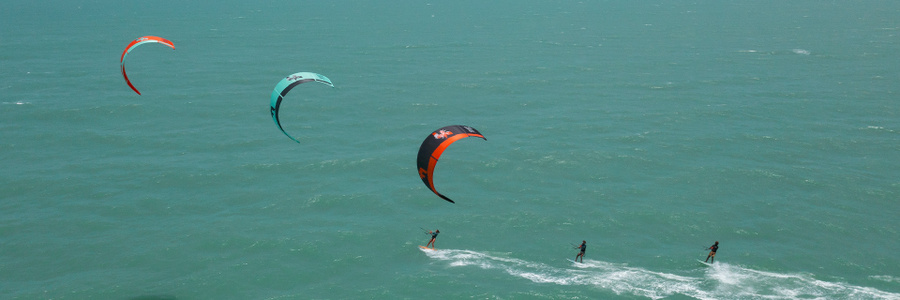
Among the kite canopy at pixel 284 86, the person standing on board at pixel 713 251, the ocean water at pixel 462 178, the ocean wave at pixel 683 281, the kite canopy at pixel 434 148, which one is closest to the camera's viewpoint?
the kite canopy at pixel 434 148

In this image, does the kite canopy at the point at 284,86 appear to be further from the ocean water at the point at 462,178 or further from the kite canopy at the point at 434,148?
the ocean water at the point at 462,178

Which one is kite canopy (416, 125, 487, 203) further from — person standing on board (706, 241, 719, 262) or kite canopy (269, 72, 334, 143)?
person standing on board (706, 241, 719, 262)

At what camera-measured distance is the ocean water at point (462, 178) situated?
46625 mm

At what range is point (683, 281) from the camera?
44.3m

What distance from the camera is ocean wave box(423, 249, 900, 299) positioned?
42.9 meters

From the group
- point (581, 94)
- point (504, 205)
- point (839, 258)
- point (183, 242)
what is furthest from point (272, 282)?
point (581, 94)

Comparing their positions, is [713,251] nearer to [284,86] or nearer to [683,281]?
[683,281]

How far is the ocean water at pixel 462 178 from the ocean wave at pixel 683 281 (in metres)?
0.19

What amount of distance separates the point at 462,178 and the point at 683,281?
24.9 m

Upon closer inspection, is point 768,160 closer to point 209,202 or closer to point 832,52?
point 209,202

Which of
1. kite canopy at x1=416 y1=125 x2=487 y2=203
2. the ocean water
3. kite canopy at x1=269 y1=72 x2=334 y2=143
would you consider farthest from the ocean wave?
kite canopy at x1=269 y1=72 x2=334 y2=143

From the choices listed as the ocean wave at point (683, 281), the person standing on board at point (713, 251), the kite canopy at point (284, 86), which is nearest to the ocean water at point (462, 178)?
the ocean wave at point (683, 281)

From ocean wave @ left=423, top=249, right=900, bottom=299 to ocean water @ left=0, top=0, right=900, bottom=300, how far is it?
0.19 meters

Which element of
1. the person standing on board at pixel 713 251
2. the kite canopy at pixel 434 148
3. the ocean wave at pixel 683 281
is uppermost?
the kite canopy at pixel 434 148
